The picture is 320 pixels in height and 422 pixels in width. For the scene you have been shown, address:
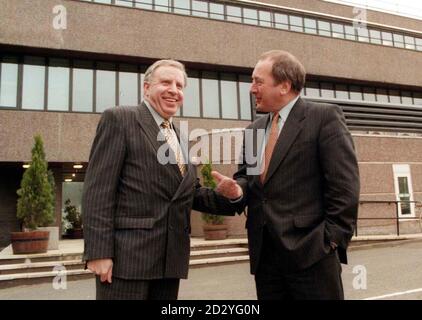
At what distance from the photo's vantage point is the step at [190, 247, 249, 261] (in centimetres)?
948

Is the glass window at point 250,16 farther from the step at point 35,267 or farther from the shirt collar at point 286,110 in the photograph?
the shirt collar at point 286,110

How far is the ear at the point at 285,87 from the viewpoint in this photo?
8.74ft

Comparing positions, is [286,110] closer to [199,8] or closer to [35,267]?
[35,267]

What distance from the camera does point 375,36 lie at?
2039 centimetres

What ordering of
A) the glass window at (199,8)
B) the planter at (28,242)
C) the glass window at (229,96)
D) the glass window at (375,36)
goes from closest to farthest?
the planter at (28,242) < the glass window at (199,8) < the glass window at (229,96) < the glass window at (375,36)

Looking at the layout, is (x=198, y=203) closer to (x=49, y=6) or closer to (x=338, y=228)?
(x=338, y=228)

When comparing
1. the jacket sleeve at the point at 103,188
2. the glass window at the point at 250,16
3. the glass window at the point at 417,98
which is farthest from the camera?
the glass window at the point at 417,98

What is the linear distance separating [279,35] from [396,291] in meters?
13.0

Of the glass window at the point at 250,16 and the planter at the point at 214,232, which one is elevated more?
the glass window at the point at 250,16

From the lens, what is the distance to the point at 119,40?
14109mm

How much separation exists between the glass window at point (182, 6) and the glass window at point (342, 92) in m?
7.64

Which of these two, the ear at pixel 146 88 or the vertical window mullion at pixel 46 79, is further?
the vertical window mullion at pixel 46 79

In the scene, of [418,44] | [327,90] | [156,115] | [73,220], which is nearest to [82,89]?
[73,220]

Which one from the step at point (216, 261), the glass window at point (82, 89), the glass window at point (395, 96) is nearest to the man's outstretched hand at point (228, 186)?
the step at point (216, 261)
